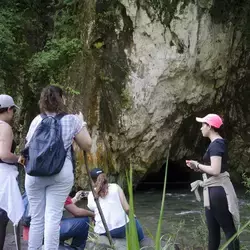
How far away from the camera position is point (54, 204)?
3.60 meters

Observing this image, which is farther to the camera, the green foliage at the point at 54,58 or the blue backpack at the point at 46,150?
the green foliage at the point at 54,58

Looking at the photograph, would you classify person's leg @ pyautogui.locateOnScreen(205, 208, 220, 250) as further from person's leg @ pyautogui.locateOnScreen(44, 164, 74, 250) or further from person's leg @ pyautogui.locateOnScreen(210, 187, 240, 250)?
person's leg @ pyautogui.locateOnScreen(44, 164, 74, 250)

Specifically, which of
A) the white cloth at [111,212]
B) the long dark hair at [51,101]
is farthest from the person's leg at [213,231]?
the long dark hair at [51,101]

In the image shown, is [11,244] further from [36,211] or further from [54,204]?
[54,204]

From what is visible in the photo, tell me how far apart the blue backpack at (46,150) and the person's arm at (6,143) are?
27cm

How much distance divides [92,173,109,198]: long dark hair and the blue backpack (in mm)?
1145

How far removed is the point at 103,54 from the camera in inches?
448

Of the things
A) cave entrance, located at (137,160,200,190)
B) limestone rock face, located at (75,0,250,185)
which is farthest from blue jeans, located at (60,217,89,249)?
cave entrance, located at (137,160,200,190)

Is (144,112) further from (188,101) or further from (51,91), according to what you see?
(51,91)

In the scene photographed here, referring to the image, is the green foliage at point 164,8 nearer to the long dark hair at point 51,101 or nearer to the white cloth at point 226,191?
the white cloth at point 226,191

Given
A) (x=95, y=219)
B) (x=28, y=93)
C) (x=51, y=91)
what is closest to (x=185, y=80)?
(x=28, y=93)

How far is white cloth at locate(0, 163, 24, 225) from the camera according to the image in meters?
3.92

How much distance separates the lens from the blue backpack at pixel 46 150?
3451mm

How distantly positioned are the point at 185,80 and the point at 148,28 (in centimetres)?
146
